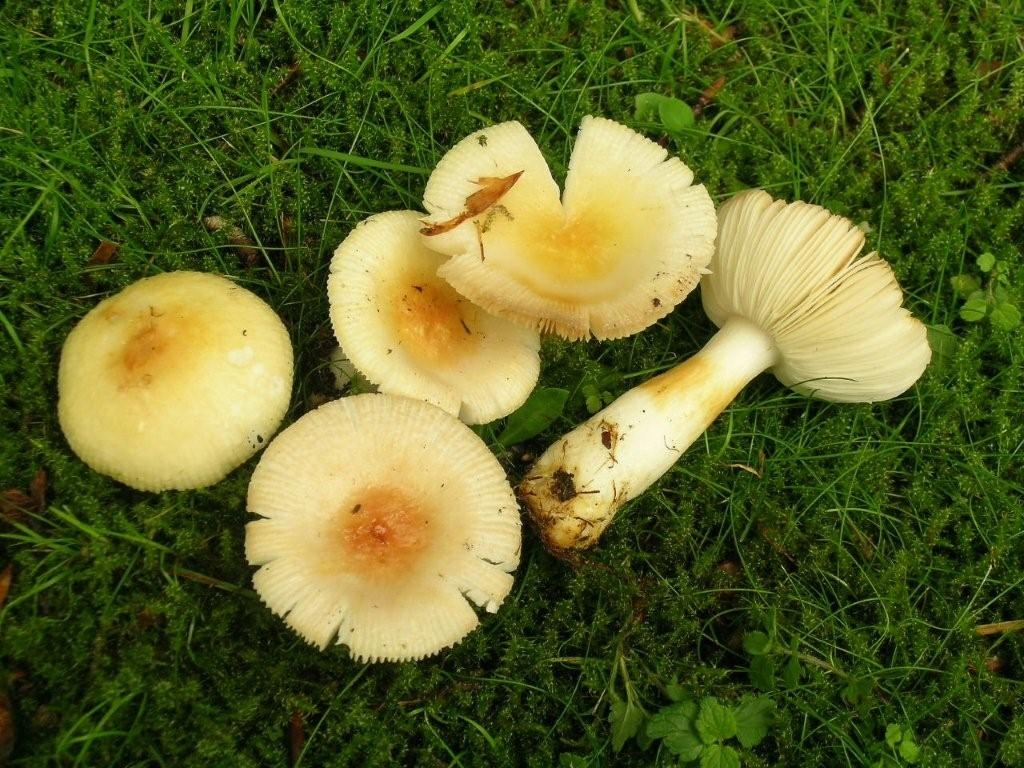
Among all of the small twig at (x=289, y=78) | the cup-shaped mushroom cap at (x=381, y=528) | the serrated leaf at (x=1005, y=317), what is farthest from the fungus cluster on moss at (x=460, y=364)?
the small twig at (x=289, y=78)

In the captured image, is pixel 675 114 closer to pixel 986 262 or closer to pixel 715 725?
pixel 986 262

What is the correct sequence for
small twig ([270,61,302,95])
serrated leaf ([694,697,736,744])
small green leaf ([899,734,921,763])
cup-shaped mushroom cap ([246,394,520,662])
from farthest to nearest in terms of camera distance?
1. small twig ([270,61,302,95])
2. small green leaf ([899,734,921,763])
3. serrated leaf ([694,697,736,744])
4. cup-shaped mushroom cap ([246,394,520,662])

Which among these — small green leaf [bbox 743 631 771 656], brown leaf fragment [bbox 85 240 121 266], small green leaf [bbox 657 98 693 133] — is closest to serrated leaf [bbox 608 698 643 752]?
small green leaf [bbox 743 631 771 656]

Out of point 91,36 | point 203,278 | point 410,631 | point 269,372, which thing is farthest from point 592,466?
point 91,36

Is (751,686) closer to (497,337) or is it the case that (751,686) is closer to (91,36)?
(497,337)

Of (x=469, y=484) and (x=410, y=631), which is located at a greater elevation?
(x=469, y=484)

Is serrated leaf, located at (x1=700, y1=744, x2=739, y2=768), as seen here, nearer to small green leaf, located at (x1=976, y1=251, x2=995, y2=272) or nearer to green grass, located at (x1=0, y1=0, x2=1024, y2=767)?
green grass, located at (x1=0, y1=0, x2=1024, y2=767)

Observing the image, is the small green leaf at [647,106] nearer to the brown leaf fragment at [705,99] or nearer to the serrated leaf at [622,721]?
the brown leaf fragment at [705,99]
